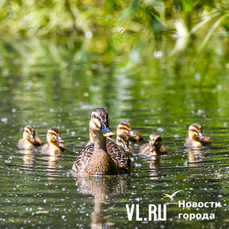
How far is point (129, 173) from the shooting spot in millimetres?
6516

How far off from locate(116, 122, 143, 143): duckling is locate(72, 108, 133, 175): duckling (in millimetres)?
1506

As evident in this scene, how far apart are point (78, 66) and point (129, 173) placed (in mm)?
11352

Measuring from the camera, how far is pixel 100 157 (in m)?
6.30

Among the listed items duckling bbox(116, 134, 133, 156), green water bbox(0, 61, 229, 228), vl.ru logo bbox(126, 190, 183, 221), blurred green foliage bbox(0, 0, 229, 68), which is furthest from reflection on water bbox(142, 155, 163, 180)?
blurred green foliage bbox(0, 0, 229, 68)

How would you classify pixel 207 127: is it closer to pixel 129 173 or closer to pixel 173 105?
pixel 173 105

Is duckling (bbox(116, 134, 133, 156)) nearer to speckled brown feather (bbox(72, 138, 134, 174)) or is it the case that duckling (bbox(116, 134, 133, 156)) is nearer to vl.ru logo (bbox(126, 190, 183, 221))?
speckled brown feather (bbox(72, 138, 134, 174))

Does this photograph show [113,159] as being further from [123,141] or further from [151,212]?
[151,212]

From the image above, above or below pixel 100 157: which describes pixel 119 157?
above

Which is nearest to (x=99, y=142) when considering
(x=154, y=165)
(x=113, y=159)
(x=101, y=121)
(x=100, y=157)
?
(x=100, y=157)

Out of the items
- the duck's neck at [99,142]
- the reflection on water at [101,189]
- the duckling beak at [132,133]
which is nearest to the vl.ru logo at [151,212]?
the reflection on water at [101,189]

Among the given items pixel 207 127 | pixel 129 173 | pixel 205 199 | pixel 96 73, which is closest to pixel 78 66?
pixel 96 73

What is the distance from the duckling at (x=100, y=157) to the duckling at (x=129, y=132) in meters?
1.51

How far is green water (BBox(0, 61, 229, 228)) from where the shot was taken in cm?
492

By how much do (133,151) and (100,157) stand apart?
1903 millimetres
